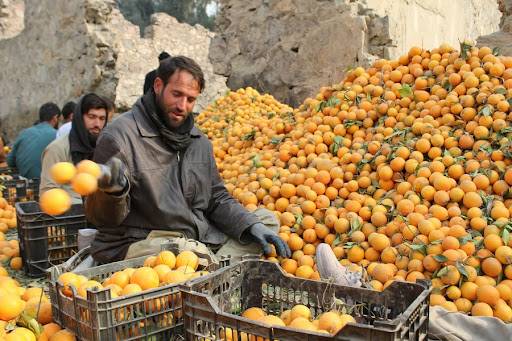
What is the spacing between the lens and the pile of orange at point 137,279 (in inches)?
80.0

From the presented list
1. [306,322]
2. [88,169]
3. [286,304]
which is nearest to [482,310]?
[286,304]

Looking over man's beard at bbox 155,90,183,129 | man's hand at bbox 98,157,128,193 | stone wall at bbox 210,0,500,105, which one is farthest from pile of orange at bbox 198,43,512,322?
stone wall at bbox 210,0,500,105

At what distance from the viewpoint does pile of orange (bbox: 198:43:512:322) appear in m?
2.72

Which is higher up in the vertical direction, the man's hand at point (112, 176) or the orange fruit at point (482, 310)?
the man's hand at point (112, 176)

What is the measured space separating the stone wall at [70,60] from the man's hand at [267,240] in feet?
28.0

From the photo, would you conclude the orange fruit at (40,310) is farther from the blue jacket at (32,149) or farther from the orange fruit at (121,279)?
the blue jacket at (32,149)

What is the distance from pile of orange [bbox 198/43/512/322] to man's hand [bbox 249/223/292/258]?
120 millimetres

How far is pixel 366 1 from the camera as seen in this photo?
21.5 ft

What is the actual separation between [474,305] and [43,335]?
81.6 inches

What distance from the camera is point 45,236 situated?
3586 millimetres

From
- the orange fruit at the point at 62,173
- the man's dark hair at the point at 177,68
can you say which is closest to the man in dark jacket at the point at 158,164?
the man's dark hair at the point at 177,68

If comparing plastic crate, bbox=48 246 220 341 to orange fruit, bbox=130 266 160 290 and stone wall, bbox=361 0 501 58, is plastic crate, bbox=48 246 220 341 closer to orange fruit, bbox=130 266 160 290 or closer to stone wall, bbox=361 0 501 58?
orange fruit, bbox=130 266 160 290

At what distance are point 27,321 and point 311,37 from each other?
18.4 feet

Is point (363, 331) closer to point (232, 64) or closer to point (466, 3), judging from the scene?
point (232, 64)
